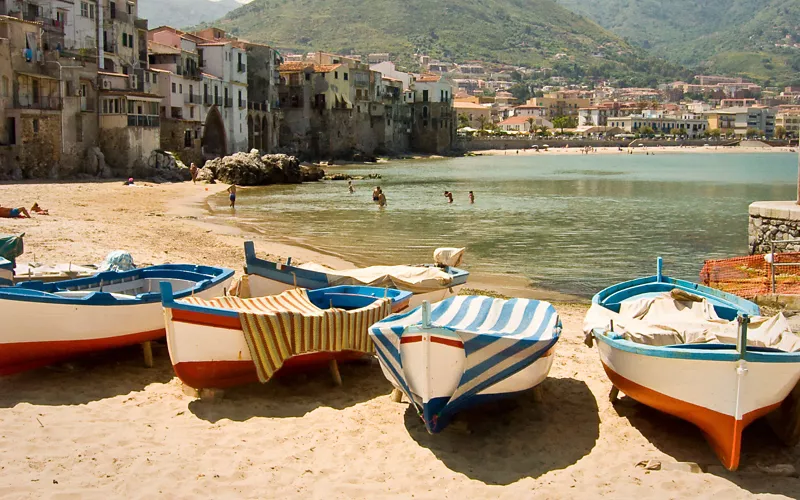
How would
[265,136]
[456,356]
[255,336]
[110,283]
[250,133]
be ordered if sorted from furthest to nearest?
[265,136] < [250,133] < [110,283] < [255,336] < [456,356]

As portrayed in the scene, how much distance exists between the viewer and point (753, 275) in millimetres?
16297

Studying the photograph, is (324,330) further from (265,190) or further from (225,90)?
(225,90)

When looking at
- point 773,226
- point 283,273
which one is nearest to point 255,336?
point 283,273

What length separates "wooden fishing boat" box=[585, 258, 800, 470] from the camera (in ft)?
25.2

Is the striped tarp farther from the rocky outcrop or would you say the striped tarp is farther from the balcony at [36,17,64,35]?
the rocky outcrop

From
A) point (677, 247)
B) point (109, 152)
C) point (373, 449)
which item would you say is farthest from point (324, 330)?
point (109, 152)

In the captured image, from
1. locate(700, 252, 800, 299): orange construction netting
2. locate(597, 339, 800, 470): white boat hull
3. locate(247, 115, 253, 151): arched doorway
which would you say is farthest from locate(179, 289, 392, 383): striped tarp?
locate(247, 115, 253, 151): arched doorway

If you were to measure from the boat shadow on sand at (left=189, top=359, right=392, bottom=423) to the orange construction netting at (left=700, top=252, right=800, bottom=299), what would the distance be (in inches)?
307

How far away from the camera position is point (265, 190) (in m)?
52.2

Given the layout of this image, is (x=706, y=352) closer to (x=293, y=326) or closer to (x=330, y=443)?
(x=330, y=443)

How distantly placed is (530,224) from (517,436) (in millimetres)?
26633

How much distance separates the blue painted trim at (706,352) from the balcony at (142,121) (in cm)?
4584

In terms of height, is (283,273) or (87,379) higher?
(283,273)

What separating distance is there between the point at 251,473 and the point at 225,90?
6523 cm
